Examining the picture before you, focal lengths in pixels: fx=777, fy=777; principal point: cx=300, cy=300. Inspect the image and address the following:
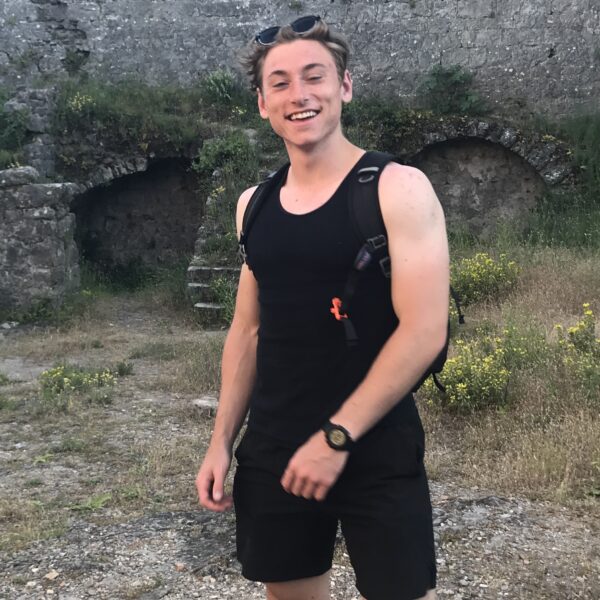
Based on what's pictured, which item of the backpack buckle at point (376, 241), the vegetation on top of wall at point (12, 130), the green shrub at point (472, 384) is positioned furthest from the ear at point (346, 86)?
the vegetation on top of wall at point (12, 130)

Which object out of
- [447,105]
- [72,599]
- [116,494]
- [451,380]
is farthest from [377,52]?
[72,599]

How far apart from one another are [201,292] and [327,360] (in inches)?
268

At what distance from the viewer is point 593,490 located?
358 centimetres

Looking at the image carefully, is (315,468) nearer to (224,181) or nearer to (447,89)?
(224,181)

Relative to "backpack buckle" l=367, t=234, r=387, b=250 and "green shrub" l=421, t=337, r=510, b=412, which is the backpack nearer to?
"backpack buckle" l=367, t=234, r=387, b=250

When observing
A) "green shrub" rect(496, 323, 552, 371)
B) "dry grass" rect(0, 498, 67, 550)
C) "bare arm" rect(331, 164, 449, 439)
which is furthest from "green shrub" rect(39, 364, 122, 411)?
"bare arm" rect(331, 164, 449, 439)

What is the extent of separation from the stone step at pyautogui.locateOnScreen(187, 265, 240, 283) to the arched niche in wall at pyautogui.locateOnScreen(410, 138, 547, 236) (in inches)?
141

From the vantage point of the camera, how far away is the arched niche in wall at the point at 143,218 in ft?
35.9

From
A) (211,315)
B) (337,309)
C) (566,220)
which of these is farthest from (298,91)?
(566,220)

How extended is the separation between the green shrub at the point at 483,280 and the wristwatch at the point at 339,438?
5621 mm

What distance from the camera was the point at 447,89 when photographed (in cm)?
1096

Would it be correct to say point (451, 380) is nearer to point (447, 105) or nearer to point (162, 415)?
point (162, 415)

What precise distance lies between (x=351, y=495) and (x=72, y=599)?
1.85 meters

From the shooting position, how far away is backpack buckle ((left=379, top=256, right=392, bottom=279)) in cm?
154
